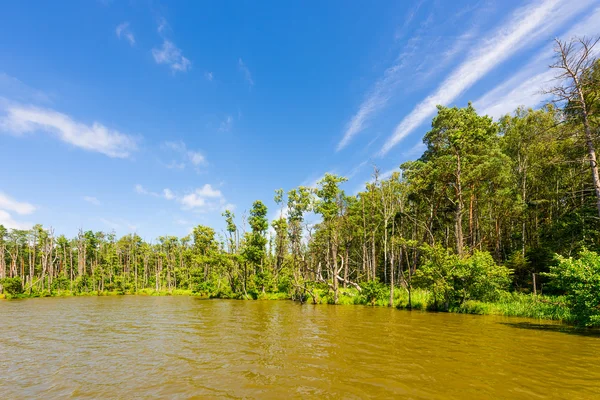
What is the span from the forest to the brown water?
5.38m

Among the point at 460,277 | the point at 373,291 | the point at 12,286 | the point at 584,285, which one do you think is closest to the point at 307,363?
the point at 584,285

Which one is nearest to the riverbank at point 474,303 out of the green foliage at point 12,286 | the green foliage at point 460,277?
the green foliage at point 460,277

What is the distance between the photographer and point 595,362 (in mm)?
8469

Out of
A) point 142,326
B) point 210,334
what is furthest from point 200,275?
point 210,334

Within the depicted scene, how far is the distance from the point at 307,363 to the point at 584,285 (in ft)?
42.4

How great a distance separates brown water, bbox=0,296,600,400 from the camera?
6.77 meters

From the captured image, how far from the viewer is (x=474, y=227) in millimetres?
36250

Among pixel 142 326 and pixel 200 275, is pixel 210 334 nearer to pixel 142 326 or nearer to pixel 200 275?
pixel 142 326

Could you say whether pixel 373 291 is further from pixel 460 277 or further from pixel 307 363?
pixel 307 363

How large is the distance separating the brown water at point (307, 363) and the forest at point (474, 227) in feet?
17.6

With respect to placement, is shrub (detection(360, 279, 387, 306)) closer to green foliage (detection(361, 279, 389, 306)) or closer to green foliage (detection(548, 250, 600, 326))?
green foliage (detection(361, 279, 389, 306))

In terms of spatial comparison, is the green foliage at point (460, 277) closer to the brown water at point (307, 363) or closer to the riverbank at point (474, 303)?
the riverbank at point (474, 303)

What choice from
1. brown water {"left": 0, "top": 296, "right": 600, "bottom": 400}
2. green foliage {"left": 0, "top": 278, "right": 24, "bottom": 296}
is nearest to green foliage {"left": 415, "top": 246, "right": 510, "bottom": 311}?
brown water {"left": 0, "top": 296, "right": 600, "bottom": 400}

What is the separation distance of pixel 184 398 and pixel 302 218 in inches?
1330
